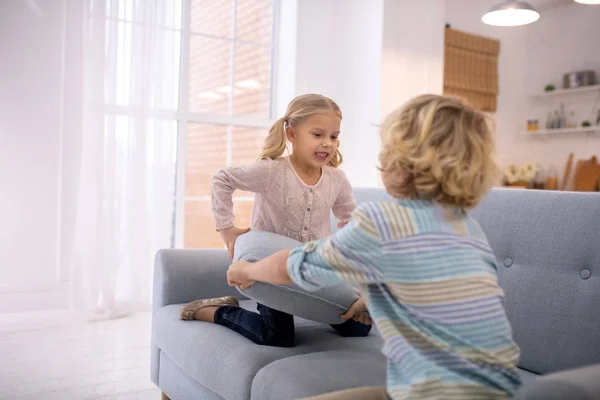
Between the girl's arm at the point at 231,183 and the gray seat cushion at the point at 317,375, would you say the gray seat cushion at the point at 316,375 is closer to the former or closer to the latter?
the gray seat cushion at the point at 317,375

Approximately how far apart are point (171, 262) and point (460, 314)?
136 cm

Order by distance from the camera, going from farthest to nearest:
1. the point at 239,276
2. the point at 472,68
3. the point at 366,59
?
the point at 472,68
the point at 366,59
the point at 239,276

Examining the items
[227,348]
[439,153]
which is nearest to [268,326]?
[227,348]

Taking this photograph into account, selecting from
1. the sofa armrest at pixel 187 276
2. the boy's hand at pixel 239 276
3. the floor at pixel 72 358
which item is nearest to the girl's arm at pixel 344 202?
the sofa armrest at pixel 187 276

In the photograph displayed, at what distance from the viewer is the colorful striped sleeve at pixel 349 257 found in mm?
985

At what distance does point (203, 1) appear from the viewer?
4191 mm

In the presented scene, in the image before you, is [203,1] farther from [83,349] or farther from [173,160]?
[83,349]

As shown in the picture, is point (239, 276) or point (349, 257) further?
point (239, 276)

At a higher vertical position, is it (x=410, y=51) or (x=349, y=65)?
(x=410, y=51)

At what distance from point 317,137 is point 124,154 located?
7.19 ft

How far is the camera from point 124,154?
12.1ft

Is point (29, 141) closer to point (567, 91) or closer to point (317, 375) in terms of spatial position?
point (317, 375)

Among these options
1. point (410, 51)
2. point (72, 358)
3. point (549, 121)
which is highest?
point (410, 51)

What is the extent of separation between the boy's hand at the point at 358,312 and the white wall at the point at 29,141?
2.75 metres
